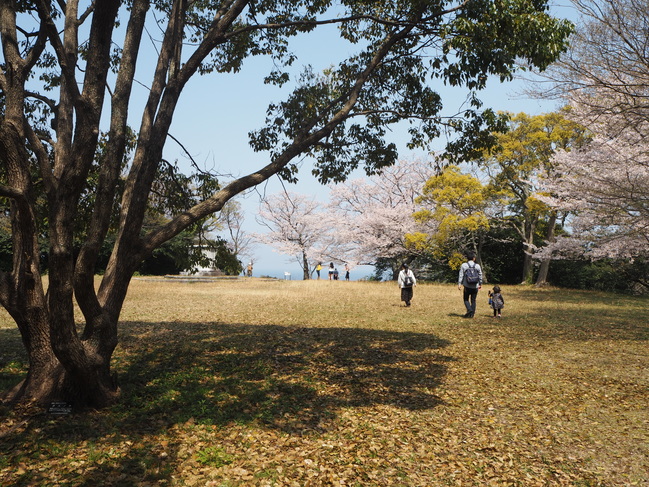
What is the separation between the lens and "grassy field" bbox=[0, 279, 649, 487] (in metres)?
4.70

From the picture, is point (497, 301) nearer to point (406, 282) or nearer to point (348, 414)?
point (406, 282)

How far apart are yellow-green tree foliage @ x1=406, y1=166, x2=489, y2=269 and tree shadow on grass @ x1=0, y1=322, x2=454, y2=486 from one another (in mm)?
19695

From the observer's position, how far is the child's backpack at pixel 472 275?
1410 centimetres

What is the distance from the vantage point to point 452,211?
31250 millimetres

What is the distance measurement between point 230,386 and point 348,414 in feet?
6.35

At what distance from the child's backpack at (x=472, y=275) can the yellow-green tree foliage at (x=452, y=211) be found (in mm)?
15579

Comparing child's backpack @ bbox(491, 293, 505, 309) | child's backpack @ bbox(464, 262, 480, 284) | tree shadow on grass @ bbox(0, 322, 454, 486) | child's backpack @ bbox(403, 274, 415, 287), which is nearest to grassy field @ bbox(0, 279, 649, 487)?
tree shadow on grass @ bbox(0, 322, 454, 486)

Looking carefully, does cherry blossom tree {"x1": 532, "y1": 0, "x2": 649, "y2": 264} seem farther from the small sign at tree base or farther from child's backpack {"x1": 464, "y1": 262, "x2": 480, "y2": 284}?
the small sign at tree base

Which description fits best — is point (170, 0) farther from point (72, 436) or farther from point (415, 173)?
point (415, 173)

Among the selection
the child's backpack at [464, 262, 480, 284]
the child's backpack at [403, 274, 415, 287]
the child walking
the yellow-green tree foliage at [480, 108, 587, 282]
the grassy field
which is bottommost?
the grassy field

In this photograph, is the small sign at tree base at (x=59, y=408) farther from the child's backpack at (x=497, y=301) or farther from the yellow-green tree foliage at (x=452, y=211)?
the yellow-green tree foliage at (x=452, y=211)

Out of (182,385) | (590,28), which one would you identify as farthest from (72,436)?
(590,28)

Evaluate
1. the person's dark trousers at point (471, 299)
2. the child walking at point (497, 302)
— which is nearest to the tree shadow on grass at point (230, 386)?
the person's dark trousers at point (471, 299)

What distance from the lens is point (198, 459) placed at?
15.9 ft
